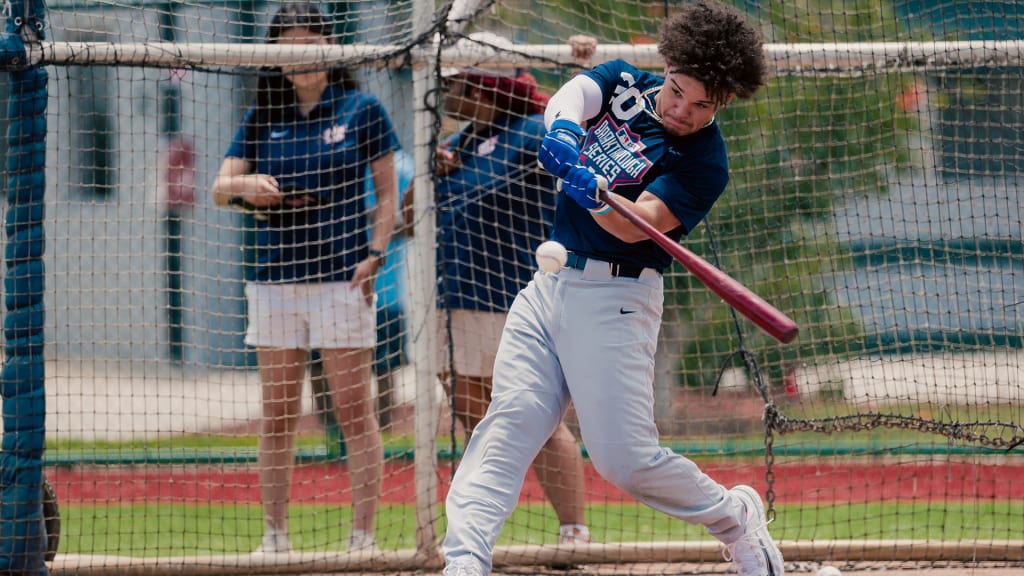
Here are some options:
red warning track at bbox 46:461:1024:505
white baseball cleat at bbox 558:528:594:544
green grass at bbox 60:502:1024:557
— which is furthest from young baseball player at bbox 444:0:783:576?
red warning track at bbox 46:461:1024:505

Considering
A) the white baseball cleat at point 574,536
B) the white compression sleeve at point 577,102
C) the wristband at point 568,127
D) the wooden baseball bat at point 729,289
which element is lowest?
the white baseball cleat at point 574,536

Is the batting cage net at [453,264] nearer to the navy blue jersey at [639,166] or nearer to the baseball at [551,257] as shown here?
the navy blue jersey at [639,166]

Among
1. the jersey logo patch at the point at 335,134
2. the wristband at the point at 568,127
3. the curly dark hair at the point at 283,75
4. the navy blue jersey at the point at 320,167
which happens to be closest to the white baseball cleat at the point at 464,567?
the wristband at the point at 568,127

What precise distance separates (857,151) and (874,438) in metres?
2.22

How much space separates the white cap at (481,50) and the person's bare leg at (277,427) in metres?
1.37

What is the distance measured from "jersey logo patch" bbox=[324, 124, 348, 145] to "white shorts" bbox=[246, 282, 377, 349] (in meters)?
0.59

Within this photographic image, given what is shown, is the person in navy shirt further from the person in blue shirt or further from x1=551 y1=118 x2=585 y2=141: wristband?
x1=551 y1=118 x2=585 y2=141: wristband

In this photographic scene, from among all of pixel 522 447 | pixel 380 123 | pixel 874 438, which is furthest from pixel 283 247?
pixel 874 438

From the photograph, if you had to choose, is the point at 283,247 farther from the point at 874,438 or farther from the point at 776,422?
the point at 874,438

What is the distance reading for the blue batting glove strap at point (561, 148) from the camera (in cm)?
323

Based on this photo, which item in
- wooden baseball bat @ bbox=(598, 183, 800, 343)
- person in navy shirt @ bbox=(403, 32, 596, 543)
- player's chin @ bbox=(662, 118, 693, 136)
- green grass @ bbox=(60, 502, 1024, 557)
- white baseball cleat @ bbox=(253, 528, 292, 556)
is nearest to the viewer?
wooden baseball bat @ bbox=(598, 183, 800, 343)

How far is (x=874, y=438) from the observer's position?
7570 mm

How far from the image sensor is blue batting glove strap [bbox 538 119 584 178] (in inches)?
127

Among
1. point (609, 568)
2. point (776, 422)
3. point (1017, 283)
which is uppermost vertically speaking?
point (1017, 283)
